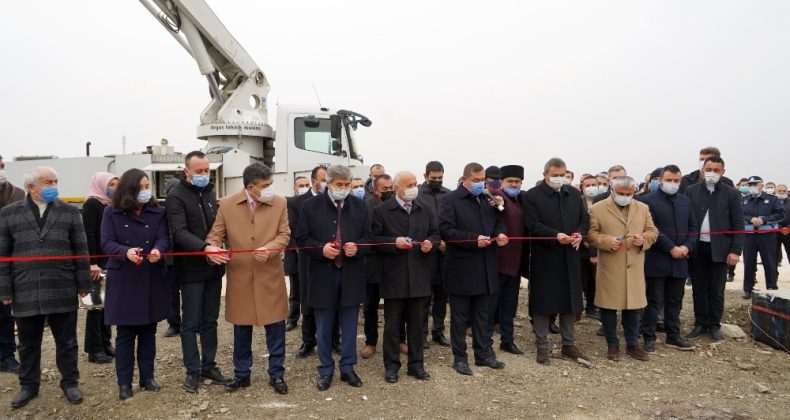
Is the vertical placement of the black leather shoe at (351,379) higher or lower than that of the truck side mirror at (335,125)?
lower

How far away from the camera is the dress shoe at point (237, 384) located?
4.20 metres

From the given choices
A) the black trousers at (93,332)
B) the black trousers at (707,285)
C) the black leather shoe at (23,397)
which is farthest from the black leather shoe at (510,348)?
the black leather shoe at (23,397)

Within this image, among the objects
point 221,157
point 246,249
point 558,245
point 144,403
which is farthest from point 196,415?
point 221,157

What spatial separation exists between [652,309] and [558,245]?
1398mm

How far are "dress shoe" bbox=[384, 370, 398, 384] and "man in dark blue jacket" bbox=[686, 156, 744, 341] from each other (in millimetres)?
3714

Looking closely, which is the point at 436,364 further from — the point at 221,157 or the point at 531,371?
the point at 221,157

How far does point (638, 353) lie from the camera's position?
5055 mm

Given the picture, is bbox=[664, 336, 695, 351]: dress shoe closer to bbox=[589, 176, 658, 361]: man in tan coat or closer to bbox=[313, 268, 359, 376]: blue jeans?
bbox=[589, 176, 658, 361]: man in tan coat

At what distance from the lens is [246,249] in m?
4.15

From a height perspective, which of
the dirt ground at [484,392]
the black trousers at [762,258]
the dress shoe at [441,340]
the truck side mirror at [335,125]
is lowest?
the dirt ground at [484,392]

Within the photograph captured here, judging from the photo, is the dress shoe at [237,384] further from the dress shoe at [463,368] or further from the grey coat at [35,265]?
the dress shoe at [463,368]

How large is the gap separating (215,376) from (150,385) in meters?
0.52

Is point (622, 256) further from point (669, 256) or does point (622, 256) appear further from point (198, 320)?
point (198, 320)

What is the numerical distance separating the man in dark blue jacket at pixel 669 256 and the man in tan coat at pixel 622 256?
0.29 m
